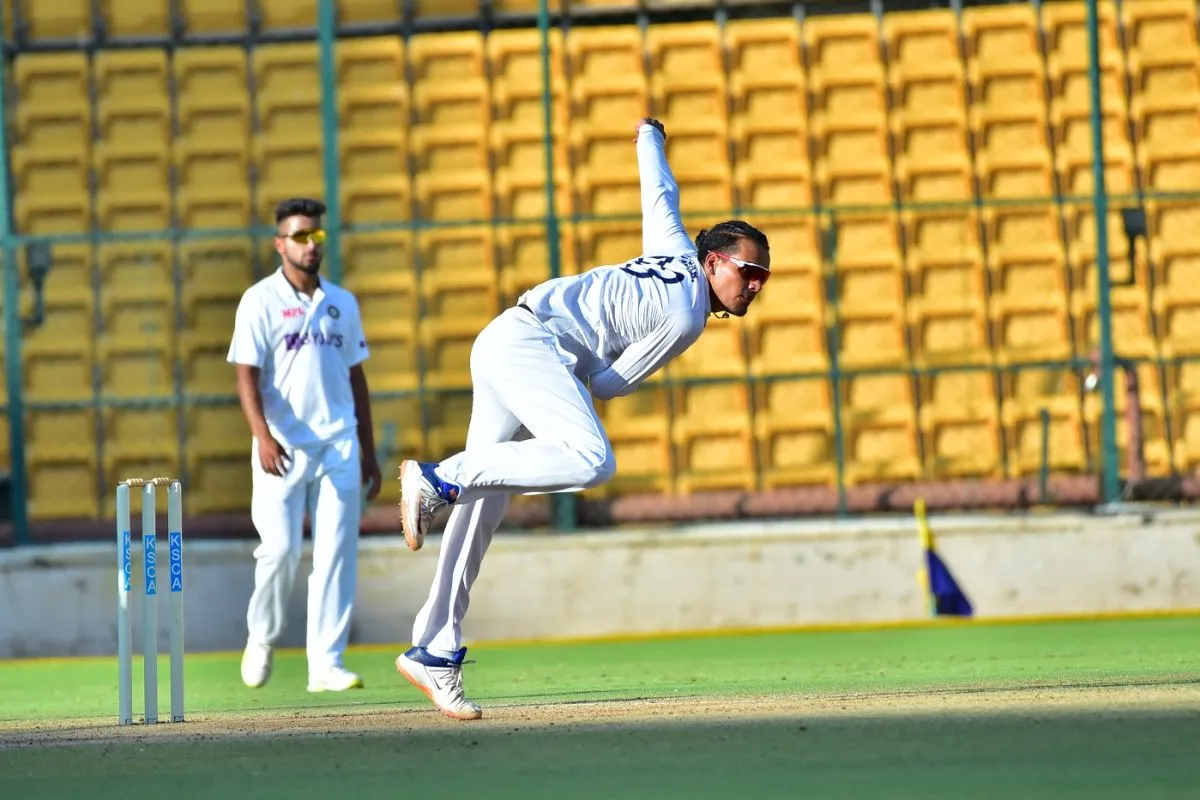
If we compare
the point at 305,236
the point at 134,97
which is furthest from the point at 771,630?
the point at 134,97

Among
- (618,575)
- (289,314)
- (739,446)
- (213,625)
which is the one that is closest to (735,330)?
(739,446)

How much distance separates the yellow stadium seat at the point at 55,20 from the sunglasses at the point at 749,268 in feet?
32.5

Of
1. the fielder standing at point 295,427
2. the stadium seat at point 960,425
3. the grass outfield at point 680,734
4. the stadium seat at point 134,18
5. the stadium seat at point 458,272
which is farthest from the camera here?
the stadium seat at point 134,18

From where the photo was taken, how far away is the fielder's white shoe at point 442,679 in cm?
715

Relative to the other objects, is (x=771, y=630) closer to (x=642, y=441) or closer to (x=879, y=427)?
(x=642, y=441)

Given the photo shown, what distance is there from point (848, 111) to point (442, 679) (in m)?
8.96

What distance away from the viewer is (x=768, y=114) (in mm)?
15367

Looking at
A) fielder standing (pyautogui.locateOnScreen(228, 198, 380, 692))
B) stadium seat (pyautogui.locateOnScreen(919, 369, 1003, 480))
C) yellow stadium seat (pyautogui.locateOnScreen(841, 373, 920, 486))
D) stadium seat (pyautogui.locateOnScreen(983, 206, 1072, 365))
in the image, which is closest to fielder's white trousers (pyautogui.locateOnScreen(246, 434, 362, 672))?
fielder standing (pyautogui.locateOnScreen(228, 198, 380, 692))

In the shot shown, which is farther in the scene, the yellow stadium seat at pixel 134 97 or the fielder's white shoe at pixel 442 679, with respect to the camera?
the yellow stadium seat at pixel 134 97

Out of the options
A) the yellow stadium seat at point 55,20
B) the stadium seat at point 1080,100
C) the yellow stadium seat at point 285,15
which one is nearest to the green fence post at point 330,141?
the yellow stadium seat at point 285,15

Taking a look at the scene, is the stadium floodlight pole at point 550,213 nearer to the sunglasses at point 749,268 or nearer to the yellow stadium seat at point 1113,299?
the yellow stadium seat at point 1113,299

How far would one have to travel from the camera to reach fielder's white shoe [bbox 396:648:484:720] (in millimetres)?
7152

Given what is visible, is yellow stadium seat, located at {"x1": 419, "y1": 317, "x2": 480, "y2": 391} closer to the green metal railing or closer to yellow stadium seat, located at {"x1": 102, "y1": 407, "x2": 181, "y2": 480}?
the green metal railing

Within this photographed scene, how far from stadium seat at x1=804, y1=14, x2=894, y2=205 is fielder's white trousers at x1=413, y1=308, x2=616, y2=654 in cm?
818
